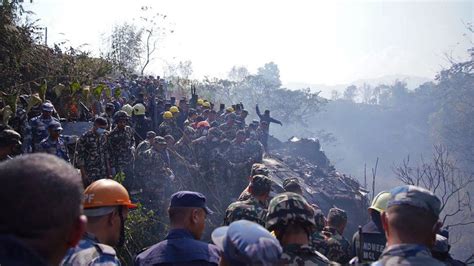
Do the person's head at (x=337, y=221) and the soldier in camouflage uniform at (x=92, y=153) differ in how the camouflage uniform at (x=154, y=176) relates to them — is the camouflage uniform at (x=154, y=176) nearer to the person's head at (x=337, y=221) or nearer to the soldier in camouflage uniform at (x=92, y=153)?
the soldier in camouflage uniform at (x=92, y=153)

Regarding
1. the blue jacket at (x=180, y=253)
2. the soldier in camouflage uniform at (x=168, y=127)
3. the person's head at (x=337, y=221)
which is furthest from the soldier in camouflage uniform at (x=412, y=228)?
the soldier in camouflage uniform at (x=168, y=127)

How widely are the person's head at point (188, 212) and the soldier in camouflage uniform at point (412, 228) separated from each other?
150 centimetres

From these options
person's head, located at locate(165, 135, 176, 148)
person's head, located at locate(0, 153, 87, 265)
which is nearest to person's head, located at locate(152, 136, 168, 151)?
person's head, located at locate(165, 135, 176, 148)

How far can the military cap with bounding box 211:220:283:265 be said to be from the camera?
6.67 feet

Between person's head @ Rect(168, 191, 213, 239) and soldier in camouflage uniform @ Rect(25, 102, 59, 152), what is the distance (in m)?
5.05

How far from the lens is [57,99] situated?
12219 mm

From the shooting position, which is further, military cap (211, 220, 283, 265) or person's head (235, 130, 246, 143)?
person's head (235, 130, 246, 143)

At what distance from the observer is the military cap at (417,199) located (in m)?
2.31

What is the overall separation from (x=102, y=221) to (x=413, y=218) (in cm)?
180

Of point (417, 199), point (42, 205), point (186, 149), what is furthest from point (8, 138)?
point (186, 149)

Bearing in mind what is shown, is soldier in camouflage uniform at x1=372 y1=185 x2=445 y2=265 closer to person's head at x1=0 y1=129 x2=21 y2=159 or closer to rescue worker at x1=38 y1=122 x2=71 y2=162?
person's head at x1=0 y1=129 x2=21 y2=159

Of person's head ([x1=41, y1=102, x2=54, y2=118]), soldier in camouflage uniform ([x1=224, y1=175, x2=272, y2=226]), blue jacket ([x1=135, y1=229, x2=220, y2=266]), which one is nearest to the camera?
blue jacket ([x1=135, y1=229, x2=220, y2=266])

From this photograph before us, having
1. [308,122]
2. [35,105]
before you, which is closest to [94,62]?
[35,105]

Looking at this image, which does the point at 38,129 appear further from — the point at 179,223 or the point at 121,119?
the point at 179,223
